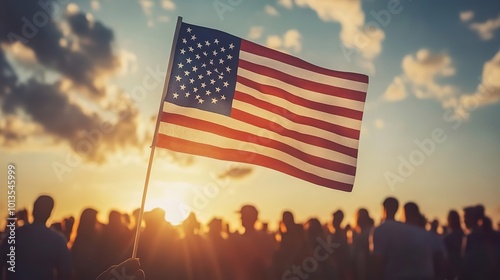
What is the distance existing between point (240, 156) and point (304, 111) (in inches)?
44.2

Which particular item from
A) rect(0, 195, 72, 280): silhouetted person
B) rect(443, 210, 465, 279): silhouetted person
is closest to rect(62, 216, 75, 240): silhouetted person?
rect(0, 195, 72, 280): silhouetted person

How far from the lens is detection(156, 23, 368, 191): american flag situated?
6.34 meters

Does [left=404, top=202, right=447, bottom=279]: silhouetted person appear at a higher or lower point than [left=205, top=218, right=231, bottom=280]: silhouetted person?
higher

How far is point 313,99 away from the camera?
707 cm

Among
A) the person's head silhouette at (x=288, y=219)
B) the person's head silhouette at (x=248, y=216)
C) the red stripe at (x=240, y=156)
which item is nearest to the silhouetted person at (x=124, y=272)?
the red stripe at (x=240, y=156)

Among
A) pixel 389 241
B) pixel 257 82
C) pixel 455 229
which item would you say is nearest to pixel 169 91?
pixel 257 82

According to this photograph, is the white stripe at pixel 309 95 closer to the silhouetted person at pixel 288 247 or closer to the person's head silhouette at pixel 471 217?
the silhouetted person at pixel 288 247

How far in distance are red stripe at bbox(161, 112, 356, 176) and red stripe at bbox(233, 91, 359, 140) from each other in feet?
1.32

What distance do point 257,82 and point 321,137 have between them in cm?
113

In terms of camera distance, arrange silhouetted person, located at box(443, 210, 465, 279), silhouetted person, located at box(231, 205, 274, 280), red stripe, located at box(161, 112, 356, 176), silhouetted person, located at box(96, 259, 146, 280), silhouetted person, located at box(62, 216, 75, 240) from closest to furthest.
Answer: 1. silhouetted person, located at box(96, 259, 146, 280)
2. red stripe, located at box(161, 112, 356, 176)
3. silhouetted person, located at box(231, 205, 274, 280)
4. silhouetted person, located at box(443, 210, 465, 279)
5. silhouetted person, located at box(62, 216, 75, 240)

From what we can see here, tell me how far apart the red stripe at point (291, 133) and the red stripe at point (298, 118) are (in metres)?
0.16

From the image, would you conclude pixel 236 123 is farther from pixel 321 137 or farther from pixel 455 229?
pixel 455 229

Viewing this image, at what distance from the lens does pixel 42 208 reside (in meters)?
6.16

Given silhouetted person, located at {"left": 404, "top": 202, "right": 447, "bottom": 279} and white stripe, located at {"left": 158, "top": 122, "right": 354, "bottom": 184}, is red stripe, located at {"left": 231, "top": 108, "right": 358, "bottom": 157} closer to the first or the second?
white stripe, located at {"left": 158, "top": 122, "right": 354, "bottom": 184}
